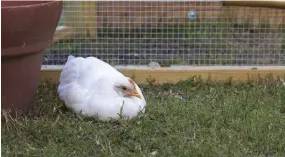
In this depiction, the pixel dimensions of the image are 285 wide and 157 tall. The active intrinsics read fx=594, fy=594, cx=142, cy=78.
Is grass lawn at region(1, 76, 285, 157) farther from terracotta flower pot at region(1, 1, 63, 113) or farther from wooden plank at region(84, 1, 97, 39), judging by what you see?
wooden plank at region(84, 1, 97, 39)

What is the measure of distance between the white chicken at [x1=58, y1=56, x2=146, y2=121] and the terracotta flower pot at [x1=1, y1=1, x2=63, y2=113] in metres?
0.21

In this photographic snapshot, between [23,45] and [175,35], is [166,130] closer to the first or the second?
[23,45]

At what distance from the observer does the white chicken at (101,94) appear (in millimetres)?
2785

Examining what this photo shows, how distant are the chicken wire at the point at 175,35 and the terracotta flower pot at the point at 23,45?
1.06 meters

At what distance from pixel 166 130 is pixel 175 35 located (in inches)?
75.0

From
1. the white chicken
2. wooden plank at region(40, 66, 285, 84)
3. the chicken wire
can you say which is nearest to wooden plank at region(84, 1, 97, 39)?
the chicken wire

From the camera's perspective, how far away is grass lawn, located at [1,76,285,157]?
7.97 feet

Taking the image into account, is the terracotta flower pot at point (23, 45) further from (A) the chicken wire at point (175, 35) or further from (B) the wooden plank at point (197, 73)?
(A) the chicken wire at point (175, 35)

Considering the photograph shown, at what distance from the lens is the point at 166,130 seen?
266 cm

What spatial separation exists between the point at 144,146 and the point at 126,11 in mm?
1761

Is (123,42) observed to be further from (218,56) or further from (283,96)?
(283,96)

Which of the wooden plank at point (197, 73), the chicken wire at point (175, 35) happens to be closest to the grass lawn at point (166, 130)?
the wooden plank at point (197, 73)

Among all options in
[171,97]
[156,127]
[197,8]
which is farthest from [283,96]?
[197,8]

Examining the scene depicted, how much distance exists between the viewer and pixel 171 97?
3234 mm
